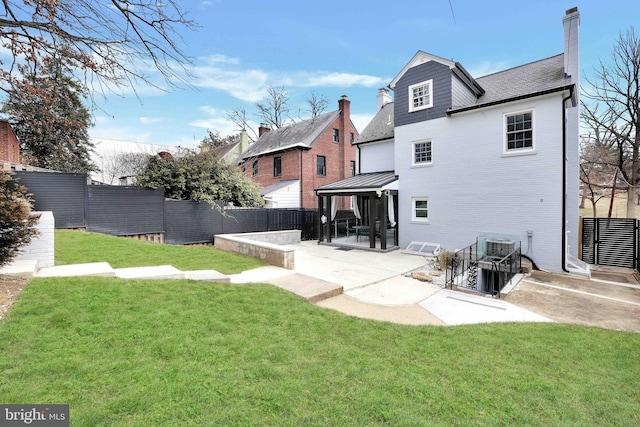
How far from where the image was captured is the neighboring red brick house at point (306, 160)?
20.5 meters

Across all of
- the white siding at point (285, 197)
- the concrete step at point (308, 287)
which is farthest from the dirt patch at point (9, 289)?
the white siding at point (285, 197)

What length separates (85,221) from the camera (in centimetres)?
1034

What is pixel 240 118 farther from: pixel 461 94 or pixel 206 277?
pixel 206 277

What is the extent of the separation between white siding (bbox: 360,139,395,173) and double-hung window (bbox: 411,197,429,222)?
3.06 meters

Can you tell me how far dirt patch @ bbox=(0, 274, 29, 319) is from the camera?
12.2ft

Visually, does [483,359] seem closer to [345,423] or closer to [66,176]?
[345,423]

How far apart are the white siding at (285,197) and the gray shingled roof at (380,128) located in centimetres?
572

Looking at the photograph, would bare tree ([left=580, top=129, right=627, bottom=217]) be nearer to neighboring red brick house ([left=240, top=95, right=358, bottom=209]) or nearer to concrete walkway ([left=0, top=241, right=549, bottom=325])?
neighboring red brick house ([left=240, top=95, right=358, bottom=209])

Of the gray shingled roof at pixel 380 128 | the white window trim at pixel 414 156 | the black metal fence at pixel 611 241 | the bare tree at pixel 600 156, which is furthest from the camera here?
the bare tree at pixel 600 156

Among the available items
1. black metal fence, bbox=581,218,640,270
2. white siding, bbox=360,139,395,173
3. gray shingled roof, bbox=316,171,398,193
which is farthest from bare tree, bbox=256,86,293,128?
black metal fence, bbox=581,218,640,270

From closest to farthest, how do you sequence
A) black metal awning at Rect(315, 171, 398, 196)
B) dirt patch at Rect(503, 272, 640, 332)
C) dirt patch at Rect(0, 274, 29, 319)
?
dirt patch at Rect(0, 274, 29, 319)
dirt patch at Rect(503, 272, 640, 332)
black metal awning at Rect(315, 171, 398, 196)

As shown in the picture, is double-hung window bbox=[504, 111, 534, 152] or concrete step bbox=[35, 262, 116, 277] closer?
concrete step bbox=[35, 262, 116, 277]

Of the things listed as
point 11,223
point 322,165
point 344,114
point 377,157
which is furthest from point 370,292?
point 344,114

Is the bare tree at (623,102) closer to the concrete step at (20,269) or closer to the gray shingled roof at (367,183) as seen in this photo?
the gray shingled roof at (367,183)
